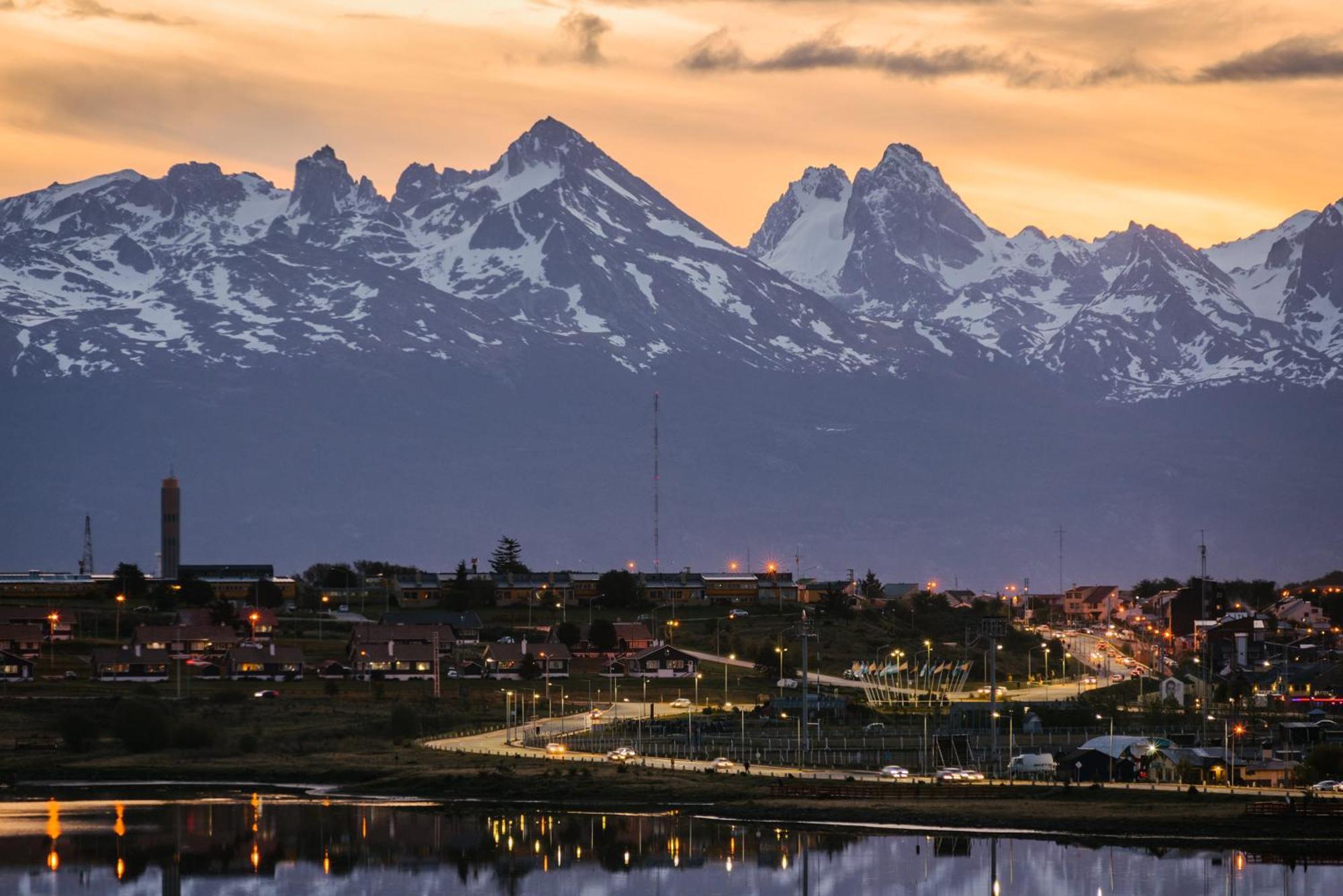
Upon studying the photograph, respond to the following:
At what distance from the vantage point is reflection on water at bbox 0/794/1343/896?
71312 millimetres

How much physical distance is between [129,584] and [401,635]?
42380mm

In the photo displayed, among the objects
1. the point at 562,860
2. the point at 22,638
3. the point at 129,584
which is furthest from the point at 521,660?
the point at 562,860

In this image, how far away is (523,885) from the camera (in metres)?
73.3

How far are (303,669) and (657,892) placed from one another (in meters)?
70.4

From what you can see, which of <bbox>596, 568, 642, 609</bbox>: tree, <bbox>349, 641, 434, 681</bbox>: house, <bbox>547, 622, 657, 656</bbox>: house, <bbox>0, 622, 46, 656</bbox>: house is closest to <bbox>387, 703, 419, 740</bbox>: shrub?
<bbox>349, 641, 434, 681</bbox>: house

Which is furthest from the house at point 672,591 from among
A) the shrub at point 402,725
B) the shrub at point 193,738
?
the shrub at point 193,738

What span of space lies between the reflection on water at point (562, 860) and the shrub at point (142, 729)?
63.8 feet

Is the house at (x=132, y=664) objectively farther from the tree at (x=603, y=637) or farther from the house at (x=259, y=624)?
the tree at (x=603, y=637)

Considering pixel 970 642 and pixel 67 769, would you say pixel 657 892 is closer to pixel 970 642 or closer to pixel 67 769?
pixel 67 769

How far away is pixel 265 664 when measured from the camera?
138m

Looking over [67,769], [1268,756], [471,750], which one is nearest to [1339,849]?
[1268,756]

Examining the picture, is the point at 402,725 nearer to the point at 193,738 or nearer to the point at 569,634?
the point at 193,738

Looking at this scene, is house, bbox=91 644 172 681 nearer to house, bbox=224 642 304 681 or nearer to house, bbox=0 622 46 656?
house, bbox=224 642 304 681

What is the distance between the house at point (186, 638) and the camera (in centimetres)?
14138
